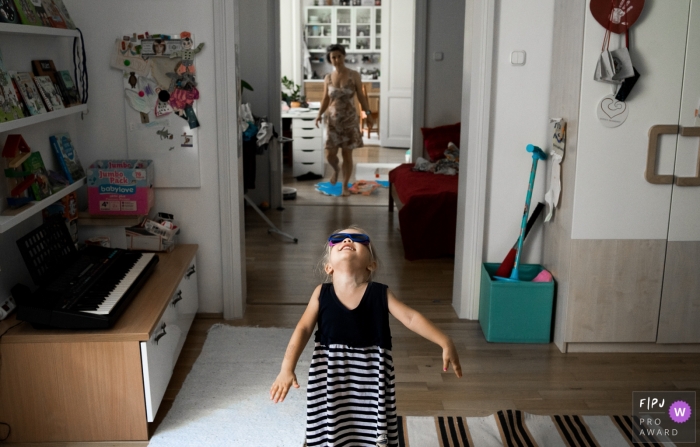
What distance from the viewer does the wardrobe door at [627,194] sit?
3121 millimetres

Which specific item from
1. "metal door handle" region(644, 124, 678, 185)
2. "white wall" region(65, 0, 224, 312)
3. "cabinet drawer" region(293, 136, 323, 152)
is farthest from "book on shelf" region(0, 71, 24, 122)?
"cabinet drawer" region(293, 136, 323, 152)

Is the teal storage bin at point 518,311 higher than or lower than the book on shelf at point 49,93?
lower

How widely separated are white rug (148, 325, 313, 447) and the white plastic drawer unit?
11 centimetres

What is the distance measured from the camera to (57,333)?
Answer: 8.48ft

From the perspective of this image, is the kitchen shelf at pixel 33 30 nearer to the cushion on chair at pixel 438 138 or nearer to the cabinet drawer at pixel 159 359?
the cabinet drawer at pixel 159 359

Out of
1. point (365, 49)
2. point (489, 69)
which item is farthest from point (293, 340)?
point (365, 49)

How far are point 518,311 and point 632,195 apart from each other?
0.78 metres

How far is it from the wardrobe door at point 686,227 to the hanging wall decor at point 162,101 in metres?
2.28

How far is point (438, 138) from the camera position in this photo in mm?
6207

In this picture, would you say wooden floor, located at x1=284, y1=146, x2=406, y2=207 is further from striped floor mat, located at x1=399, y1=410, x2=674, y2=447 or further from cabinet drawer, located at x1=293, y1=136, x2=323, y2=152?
striped floor mat, located at x1=399, y1=410, x2=674, y2=447

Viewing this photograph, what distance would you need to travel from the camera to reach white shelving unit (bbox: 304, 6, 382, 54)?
10984 millimetres

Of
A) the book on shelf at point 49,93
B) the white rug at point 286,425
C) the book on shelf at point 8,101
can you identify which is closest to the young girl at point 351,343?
the white rug at point 286,425

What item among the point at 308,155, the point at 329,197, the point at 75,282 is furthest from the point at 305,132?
the point at 75,282

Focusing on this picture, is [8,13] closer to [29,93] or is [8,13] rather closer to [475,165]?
[29,93]
